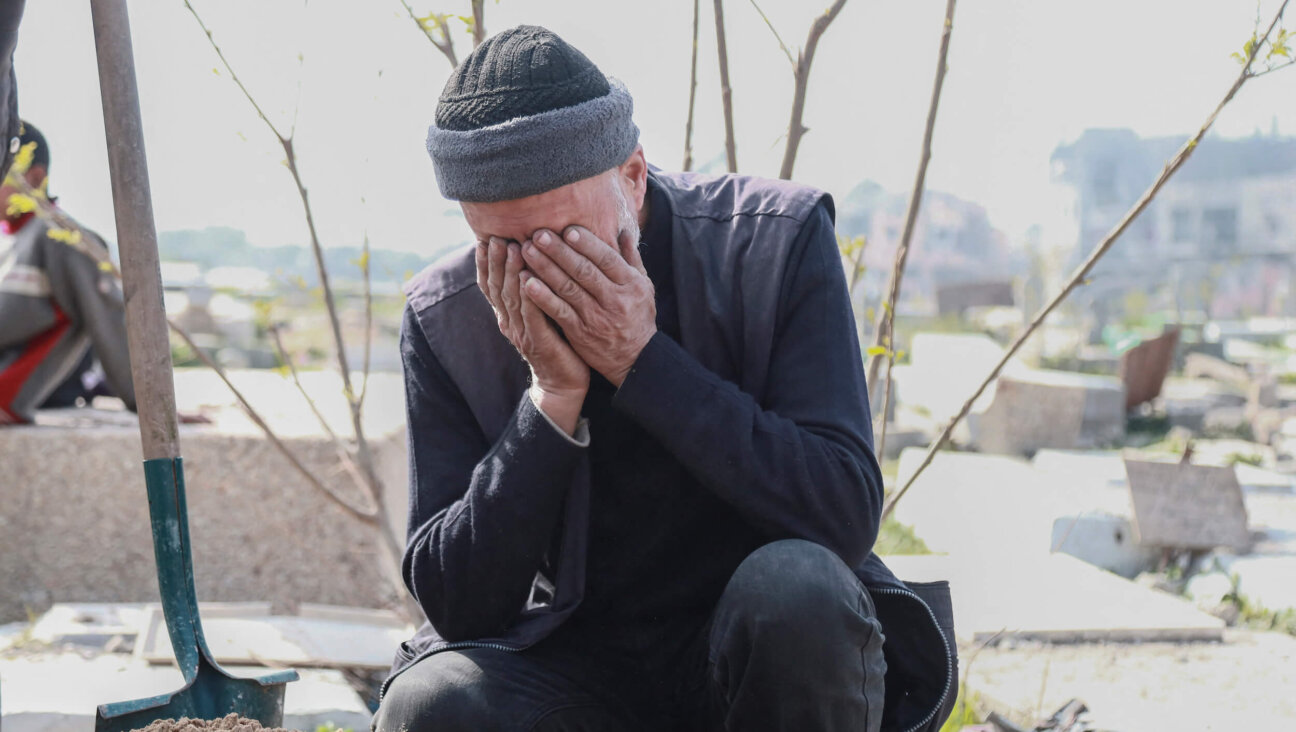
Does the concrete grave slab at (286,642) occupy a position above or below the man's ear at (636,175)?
below

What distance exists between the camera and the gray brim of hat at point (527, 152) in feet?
5.24

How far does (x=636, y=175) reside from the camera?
1.81 meters

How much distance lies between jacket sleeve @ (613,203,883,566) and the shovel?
97cm

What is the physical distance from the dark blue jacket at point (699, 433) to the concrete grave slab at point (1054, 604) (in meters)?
1.54

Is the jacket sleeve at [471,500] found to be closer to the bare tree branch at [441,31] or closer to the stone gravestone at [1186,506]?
the bare tree branch at [441,31]

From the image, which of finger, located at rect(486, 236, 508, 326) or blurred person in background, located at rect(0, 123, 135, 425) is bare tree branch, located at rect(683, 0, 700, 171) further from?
blurred person in background, located at rect(0, 123, 135, 425)

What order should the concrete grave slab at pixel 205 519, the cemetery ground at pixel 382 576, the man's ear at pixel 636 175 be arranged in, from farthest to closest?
the concrete grave slab at pixel 205 519 < the cemetery ground at pixel 382 576 < the man's ear at pixel 636 175

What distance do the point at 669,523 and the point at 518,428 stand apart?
1.03 ft

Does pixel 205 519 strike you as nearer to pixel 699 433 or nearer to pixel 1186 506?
pixel 699 433

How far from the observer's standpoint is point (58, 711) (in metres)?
2.74

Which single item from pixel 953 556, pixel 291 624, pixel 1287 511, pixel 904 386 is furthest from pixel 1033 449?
pixel 291 624

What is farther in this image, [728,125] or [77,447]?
[77,447]

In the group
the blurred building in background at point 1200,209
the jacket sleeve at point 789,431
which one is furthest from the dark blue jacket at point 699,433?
the blurred building in background at point 1200,209

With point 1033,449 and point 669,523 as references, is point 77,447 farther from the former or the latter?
point 1033,449
